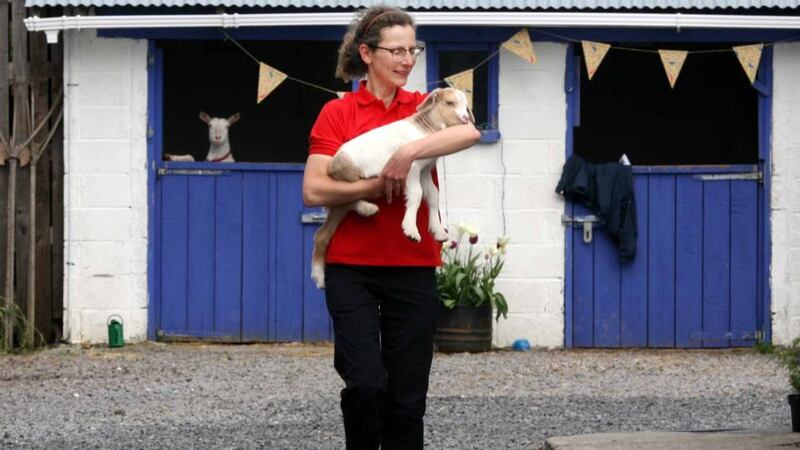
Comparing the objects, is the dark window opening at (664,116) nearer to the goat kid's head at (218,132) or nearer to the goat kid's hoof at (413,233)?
the goat kid's head at (218,132)

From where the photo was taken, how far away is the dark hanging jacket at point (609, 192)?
11562mm

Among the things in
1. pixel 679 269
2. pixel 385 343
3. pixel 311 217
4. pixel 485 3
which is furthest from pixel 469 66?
pixel 385 343

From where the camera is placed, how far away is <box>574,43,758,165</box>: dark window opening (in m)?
15.6

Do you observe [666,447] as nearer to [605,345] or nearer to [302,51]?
[605,345]

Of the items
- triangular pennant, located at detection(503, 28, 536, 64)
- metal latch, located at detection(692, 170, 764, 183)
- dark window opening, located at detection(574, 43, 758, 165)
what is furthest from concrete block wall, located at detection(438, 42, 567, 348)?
dark window opening, located at detection(574, 43, 758, 165)

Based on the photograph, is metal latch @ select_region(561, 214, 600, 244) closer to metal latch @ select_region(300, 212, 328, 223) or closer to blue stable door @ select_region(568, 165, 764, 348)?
blue stable door @ select_region(568, 165, 764, 348)

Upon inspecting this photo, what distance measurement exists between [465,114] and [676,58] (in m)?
6.19

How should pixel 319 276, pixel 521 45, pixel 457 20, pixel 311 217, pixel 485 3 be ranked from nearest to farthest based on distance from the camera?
pixel 319 276
pixel 457 20
pixel 485 3
pixel 521 45
pixel 311 217

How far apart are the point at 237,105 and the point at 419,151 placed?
1108 centimetres

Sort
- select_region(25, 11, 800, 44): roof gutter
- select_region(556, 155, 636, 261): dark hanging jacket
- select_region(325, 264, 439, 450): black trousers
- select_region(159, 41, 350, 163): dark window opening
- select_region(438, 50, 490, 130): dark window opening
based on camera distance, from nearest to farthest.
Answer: select_region(325, 264, 439, 450): black trousers < select_region(25, 11, 800, 44): roof gutter < select_region(556, 155, 636, 261): dark hanging jacket < select_region(438, 50, 490, 130): dark window opening < select_region(159, 41, 350, 163): dark window opening

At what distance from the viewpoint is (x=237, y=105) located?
16.2 m

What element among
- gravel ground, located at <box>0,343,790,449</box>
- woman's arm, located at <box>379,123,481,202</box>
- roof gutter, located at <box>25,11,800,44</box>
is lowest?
gravel ground, located at <box>0,343,790,449</box>

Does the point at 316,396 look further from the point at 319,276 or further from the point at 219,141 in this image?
the point at 319,276

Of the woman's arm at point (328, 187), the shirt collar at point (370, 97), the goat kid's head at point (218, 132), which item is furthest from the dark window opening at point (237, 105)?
the woman's arm at point (328, 187)
